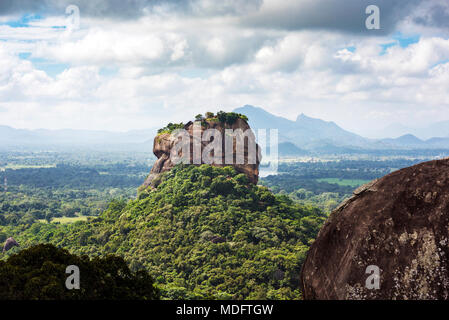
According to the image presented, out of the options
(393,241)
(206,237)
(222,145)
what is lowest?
(206,237)

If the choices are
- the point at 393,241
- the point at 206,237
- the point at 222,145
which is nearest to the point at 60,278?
the point at 393,241

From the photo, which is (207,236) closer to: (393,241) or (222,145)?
(222,145)

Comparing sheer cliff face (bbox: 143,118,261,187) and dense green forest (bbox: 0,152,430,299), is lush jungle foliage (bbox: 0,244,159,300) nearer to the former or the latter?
dense green forest (bbox: 0,152,430,299)

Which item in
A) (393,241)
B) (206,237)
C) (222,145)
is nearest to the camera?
(393,241)

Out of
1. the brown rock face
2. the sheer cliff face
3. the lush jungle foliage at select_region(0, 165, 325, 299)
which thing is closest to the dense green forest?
the lush jungle foliage at select_region(0, 165, 325, 299)

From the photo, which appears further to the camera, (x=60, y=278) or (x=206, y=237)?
(x=206, y=237)
